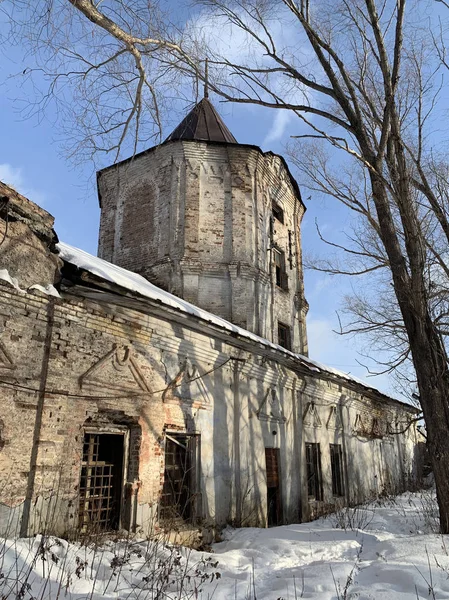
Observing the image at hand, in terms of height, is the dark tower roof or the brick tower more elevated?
the dark tower roof

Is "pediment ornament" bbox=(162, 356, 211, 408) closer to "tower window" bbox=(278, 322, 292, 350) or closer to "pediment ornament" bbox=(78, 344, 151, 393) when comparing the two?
"pediment ornament" bbox=(78, 344, 151, 393)

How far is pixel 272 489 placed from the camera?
10602mm

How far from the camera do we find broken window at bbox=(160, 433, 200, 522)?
25.4 feet

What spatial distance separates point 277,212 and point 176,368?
10.3 meters

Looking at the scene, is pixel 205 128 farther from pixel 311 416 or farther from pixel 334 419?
pixel 334 419

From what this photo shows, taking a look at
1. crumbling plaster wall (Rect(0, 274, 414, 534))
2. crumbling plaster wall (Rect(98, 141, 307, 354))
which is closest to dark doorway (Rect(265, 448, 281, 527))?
crumbling plaster wall (Rect(0, 274, 414, 534))

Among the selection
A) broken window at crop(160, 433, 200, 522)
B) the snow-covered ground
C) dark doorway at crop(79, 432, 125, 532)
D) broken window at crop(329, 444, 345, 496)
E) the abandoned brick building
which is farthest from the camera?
broken window at crop(329, 444, 345, 496)

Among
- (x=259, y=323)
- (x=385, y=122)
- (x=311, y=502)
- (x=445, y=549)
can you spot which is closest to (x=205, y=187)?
(x=259, y=323)

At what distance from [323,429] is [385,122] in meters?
8.83

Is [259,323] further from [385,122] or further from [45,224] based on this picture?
[45,224]

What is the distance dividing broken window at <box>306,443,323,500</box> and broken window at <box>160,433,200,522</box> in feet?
16.9

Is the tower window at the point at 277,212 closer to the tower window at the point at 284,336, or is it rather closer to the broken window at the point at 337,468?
the tower window at the point at 284,336

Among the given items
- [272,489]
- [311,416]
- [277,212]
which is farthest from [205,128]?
[272,489]

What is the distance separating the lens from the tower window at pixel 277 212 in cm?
1689
